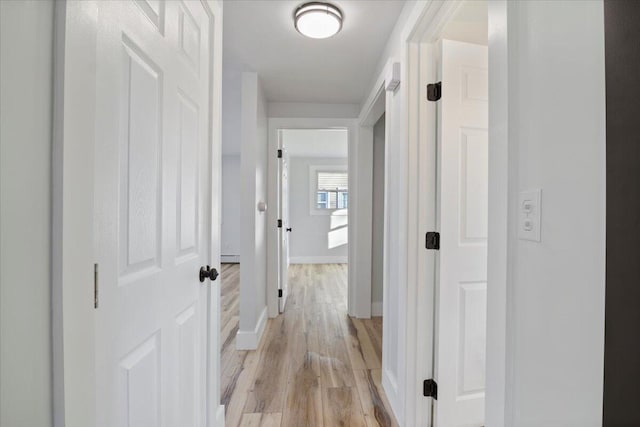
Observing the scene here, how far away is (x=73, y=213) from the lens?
517mm

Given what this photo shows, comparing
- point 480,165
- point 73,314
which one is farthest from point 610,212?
point 480,165

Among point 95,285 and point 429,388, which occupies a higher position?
point 95,285

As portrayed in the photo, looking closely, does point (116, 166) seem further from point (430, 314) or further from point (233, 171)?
point (233, 171)

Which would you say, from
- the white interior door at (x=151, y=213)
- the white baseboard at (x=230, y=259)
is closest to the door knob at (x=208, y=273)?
the white interior door at (x=151, y=213)

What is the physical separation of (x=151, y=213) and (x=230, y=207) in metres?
6.11

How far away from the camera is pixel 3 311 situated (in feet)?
1.34

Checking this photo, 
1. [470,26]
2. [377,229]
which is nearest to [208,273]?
[470,26]

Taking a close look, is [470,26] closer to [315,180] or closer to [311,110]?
[311,110]

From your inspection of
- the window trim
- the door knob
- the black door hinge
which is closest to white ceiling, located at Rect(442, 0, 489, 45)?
the door knob

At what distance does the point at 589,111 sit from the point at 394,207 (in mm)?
1339

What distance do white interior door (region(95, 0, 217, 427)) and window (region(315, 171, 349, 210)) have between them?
213 inches

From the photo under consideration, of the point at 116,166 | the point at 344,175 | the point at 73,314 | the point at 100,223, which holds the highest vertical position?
the point at 344,175

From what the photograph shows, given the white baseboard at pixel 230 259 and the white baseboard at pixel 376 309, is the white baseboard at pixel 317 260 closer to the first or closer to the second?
the white baseboard at pixel 230 259

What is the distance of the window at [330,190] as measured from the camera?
6715mm
